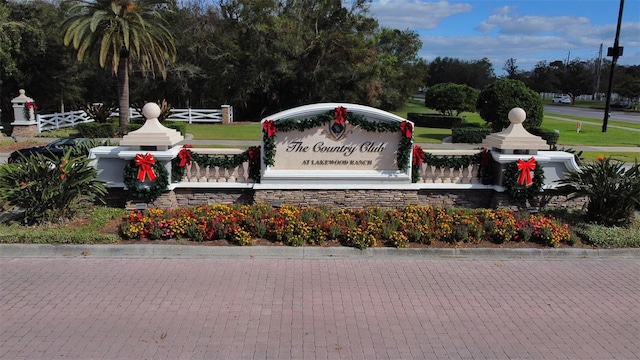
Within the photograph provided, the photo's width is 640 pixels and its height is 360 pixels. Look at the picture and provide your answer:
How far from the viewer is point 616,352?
16.6 feet

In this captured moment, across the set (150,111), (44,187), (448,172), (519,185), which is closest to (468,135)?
(448,172)

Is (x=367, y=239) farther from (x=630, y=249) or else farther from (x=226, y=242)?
(x=630, y=249)

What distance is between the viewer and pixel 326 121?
390 inches

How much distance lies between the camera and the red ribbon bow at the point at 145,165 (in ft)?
30.3

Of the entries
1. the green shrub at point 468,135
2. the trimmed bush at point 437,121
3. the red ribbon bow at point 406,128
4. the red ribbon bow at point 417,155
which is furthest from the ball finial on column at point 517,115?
the trimmed bush at point 437,121

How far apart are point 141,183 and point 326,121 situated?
3.84 meters

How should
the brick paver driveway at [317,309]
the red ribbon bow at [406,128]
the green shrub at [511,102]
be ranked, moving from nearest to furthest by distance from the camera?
the brick paver driveway at [317,309] < the red ribbon bow at [406,128] < the green shrub at [511,102]

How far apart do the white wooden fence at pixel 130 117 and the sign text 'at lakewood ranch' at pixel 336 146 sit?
75.8ft

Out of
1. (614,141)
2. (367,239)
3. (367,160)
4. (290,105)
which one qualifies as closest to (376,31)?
(290,105)

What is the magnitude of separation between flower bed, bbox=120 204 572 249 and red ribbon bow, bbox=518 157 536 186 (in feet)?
3.80

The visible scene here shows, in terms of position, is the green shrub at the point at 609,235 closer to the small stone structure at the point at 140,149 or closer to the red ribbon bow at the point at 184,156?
the red ribbon bow at the point at 184,156

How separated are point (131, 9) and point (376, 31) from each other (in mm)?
23139

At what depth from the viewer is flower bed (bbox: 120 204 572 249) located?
314 inches

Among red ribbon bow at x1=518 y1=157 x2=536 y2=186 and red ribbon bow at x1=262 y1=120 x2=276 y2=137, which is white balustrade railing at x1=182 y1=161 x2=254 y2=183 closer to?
red ribbon bow at x1=262 y1=120 x2=276 y2=137
